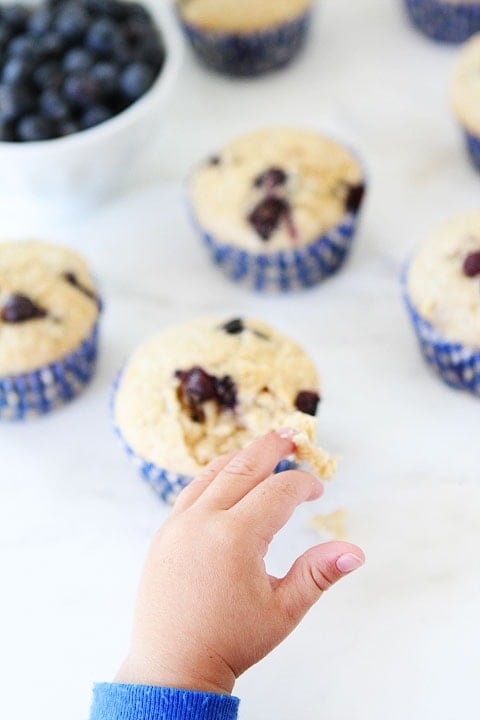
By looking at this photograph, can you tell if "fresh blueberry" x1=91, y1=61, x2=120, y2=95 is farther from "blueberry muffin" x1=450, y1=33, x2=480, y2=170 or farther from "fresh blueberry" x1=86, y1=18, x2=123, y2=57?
"blueberry muffin" x1=450, y1=33, x2=480, y2=170

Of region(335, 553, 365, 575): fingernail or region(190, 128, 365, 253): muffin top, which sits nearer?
region(335, 553, 365, 575): fingernail

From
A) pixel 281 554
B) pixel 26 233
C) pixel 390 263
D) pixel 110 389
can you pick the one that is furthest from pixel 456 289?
pixel 26 233

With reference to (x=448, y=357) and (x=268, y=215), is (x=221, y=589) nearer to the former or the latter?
(x=448, y=357)

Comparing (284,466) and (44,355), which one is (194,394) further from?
(44,355)

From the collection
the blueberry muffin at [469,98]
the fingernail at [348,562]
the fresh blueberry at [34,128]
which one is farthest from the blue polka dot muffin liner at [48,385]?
the blueberry muffin at [469,98]

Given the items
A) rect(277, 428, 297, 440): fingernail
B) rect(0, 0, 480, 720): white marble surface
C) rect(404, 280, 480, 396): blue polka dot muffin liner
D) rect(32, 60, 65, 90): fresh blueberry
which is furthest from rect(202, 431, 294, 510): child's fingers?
rect(32, 60, 65, 90): fresh blueberry

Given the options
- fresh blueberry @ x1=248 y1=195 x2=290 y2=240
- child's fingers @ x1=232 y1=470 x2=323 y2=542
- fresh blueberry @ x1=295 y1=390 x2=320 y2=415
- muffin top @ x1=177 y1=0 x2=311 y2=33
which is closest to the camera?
child's fingers @ x1=232 y1=470 x2=323 y2=542

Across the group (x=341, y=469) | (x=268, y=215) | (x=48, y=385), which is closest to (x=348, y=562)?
(x=341, y=469)

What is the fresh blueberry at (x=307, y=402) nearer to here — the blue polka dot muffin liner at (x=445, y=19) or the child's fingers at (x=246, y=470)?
the child's fingers at (x=246, y=470)
